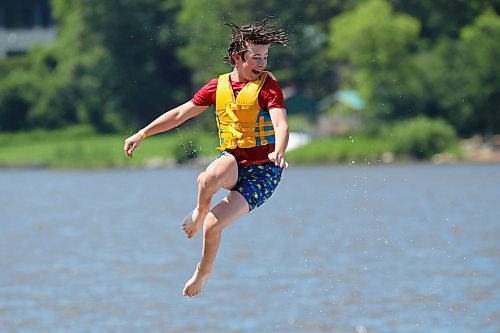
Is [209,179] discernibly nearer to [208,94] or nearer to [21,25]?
[208,94]

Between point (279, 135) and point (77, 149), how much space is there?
254ft

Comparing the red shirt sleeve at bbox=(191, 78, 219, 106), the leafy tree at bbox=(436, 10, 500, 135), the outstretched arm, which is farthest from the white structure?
the red shirt sleeve at bbox=(191, 78, 219, 106)

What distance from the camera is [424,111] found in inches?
3319

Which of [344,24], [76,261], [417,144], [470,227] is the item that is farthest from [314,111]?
[76,261]

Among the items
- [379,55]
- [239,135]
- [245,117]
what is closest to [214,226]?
[239,135]

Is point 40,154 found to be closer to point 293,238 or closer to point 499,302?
point 293,238

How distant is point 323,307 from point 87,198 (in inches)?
1568

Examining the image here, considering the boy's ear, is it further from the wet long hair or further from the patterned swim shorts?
the patterned swim shorts

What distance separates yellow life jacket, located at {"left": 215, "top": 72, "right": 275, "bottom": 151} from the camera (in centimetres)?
1393

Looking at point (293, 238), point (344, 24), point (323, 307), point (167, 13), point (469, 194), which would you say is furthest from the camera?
point (344, 24)

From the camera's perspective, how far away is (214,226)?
45.2 ft

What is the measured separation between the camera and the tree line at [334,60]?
81.2 m

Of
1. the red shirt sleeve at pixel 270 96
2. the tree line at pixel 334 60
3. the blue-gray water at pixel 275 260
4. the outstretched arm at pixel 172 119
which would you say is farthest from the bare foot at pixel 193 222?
the tree line at pixel 334 60

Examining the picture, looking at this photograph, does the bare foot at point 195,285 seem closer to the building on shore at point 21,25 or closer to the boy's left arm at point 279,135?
the boy's left arm at point 279,135
